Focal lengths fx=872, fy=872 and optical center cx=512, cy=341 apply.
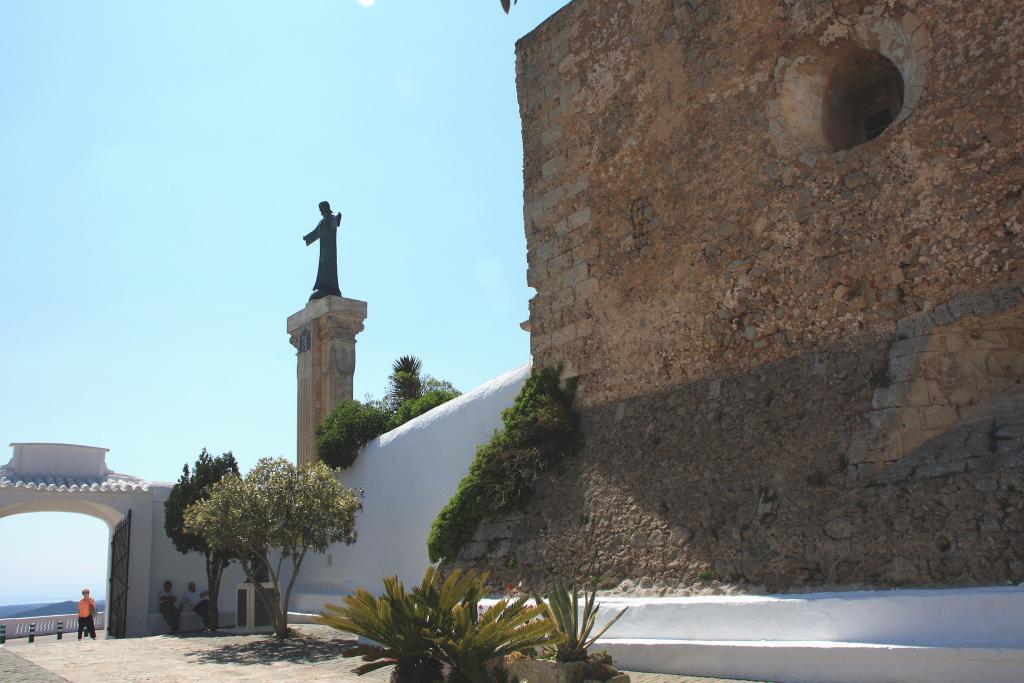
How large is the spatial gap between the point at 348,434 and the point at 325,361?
4329 millimetres

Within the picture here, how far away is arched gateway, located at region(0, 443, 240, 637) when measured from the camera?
15297 millimetres

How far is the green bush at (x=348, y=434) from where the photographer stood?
560 inches

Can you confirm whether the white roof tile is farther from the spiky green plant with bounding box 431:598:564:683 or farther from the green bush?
the spiky green plant with bounding box 431:598:564:683

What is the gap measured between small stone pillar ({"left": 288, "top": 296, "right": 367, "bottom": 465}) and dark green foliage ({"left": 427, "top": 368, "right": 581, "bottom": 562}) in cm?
943

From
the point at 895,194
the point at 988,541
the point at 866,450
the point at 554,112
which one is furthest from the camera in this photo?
the point at 554,112

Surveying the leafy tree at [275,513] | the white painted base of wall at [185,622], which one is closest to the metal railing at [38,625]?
the white painted base of wall at [185,622]

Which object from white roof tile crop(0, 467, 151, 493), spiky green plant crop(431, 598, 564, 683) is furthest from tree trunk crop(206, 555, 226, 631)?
spiky green plant crop(431, 598, 564, 683)

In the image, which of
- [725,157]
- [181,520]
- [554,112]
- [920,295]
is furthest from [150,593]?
[920,295]

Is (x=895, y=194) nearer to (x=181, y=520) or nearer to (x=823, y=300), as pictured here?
(x=823, y=300)

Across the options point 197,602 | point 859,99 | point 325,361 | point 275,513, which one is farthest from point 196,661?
point 325,361

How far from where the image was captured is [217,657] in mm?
9469

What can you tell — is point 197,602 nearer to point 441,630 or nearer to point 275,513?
point 275,513

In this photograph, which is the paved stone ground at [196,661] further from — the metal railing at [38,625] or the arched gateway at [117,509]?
the metal railing at [38,625]

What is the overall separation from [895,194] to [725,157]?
63.4 inches
